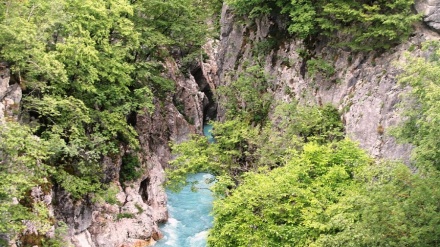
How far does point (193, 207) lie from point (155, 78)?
9079 mm

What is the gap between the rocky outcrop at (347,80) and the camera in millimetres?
18062

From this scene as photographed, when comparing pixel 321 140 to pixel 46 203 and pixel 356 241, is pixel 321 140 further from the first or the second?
pixel 46 203

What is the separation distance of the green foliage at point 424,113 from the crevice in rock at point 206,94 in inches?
1329

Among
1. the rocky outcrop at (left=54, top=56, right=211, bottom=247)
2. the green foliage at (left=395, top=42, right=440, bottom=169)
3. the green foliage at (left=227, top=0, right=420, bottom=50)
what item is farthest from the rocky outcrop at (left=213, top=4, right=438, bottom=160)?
the rocky outcrop at (left=54, top=56, right=211, bottom=247)

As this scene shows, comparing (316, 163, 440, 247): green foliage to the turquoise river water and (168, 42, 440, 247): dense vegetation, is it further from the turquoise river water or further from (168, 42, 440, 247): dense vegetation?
the turquoise river water

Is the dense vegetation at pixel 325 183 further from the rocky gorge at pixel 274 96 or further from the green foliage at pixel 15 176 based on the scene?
the green foliage at pixel 15 176

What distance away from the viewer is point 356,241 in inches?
456

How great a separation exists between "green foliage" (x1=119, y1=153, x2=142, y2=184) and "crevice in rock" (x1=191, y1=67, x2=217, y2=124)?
20.5m


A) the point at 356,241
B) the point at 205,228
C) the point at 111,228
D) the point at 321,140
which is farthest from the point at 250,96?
the point at 356,241

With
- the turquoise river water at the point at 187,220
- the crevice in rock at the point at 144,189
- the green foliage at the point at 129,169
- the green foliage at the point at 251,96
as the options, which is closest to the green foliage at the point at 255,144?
the turquoise river water at the point at 187,220

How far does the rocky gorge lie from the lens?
18.0 metres

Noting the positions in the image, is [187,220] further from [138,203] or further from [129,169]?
[129,169]

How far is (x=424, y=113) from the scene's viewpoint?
1132 cm

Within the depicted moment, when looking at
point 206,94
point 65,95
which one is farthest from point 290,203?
point 206,94
